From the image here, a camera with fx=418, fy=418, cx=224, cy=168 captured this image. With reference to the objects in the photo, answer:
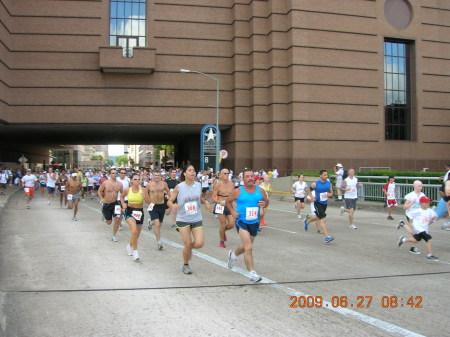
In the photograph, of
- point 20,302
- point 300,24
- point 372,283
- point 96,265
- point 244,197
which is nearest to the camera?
point 20,302

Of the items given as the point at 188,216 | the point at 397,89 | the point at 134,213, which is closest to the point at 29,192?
the point at 134,213

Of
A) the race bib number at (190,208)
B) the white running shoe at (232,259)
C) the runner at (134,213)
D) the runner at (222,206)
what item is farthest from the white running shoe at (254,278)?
the runner at (222,206)

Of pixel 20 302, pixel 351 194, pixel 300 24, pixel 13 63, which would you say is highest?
pixel 300 24

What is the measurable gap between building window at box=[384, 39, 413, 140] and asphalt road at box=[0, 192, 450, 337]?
89.8 feet

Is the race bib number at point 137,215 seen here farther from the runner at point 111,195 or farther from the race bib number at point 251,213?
the race bib number at point 251,213

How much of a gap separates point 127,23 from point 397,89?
2326 cm

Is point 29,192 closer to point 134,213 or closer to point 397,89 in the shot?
point 134,213

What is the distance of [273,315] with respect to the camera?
489cm

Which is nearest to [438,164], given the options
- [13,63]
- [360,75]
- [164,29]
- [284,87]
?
[360,75]

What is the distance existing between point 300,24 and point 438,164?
1683 centimetres

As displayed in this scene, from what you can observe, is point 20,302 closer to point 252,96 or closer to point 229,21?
point 252,96

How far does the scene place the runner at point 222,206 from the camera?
9.80 m

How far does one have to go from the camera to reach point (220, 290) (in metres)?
5.93

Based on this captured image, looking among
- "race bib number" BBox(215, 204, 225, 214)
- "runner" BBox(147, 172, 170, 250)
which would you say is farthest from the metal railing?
"runner" BBox(147, 172, 170, 250)
